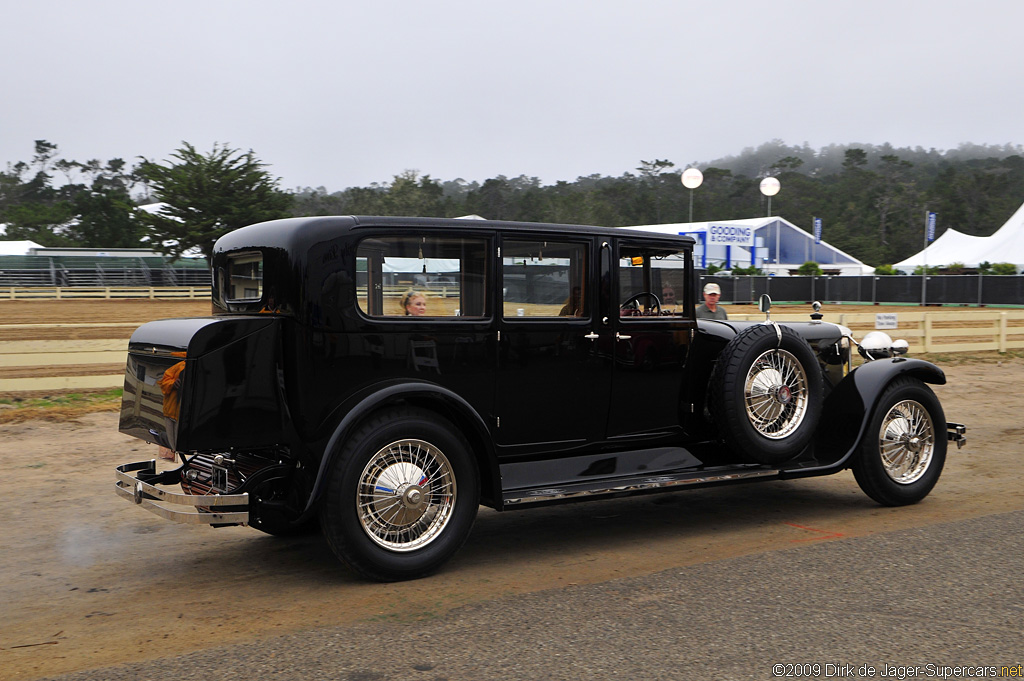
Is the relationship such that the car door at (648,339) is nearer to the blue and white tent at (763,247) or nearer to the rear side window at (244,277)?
the rear side window at (244,277)

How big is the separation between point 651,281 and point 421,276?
1.70 m

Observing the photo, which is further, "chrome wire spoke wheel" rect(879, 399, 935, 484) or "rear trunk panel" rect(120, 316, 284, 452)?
"chrome wire spoke wheel" rect(879, 399, 935, 484)

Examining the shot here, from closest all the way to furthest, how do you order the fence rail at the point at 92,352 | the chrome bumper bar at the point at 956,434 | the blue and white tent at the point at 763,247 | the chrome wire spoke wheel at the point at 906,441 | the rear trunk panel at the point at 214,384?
the rear trunk panel at the point at 214,384, the chrome wire spoke wheel at the point at 906,441, the chrome bumper bar at the point at 956,434, the fence rail at the point at 92,352, the blue and white tent at the point at 763,247

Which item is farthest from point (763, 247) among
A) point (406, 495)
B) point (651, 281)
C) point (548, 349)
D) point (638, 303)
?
point (406, 495)

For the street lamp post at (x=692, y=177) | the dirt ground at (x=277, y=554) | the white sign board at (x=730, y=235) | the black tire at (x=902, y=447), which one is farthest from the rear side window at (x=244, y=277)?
the white sign board at (x=730, y=235)

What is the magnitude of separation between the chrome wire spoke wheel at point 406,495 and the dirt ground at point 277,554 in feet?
0.90

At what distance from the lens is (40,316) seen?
28938 millimetres

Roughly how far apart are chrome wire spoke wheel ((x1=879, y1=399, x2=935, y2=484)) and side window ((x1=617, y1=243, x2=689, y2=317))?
1.79 meters

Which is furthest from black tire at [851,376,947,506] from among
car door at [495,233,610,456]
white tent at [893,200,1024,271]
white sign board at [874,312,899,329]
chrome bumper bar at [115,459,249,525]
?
white tent at [893,200,1024,271]

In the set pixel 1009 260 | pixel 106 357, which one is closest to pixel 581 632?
pixel 106 357

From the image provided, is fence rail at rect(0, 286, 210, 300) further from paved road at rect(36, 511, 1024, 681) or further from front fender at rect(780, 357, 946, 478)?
paved road at rect(36, 511, 1024, 681)

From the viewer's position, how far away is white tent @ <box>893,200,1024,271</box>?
38.6m

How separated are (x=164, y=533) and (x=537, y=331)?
2858 millimetres

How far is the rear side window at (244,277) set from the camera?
482 cm
